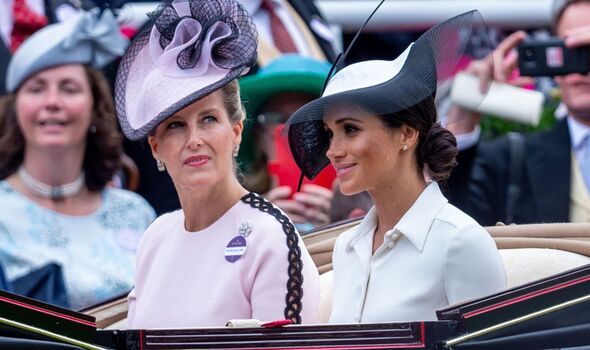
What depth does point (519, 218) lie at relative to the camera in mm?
4492

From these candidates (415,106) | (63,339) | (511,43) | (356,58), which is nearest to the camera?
(63,339)

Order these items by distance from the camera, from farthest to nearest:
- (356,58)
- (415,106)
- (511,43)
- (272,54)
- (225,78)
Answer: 1. (356,58)
2. (272,54)
3. (511,43)
4. (225,78)
5. (415,106)

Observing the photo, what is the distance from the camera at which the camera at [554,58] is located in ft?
14.7

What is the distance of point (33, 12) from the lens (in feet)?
18.4

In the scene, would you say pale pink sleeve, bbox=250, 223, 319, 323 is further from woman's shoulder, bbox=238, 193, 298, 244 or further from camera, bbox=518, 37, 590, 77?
camera, bbox=518, 37, 590, 77

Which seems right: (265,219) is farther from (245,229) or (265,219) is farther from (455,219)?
(455,219)

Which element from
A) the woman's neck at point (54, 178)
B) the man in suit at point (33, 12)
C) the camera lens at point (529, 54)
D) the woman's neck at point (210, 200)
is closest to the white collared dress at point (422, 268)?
the woman's neck at point (210, 200)

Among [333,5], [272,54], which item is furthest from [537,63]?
[333,5]

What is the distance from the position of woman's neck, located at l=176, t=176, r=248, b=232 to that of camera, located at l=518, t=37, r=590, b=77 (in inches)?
61.0

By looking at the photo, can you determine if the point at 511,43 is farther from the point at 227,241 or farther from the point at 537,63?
the point at 227,241

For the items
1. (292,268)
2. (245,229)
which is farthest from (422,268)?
(245,229)

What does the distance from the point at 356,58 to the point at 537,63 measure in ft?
6.86

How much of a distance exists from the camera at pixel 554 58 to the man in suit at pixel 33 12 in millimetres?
1693

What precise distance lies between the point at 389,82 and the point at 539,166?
1.75 meters
